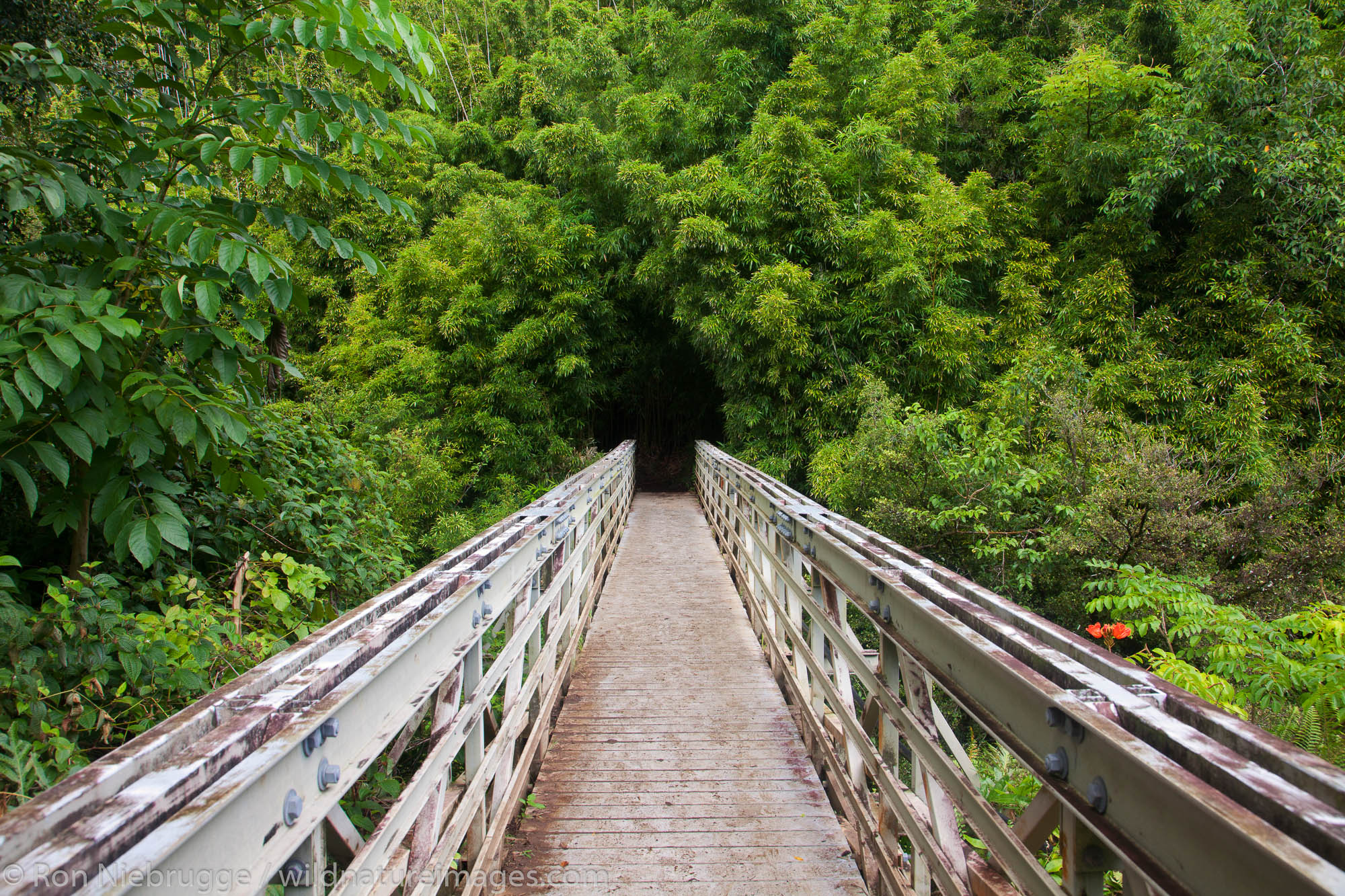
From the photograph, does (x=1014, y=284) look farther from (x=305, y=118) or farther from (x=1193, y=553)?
(x=305, y=118)

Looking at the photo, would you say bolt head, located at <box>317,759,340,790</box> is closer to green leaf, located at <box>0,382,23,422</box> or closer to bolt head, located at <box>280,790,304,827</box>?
bolt head, located at <box>280,790,304,827</box>

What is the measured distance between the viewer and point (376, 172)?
13406 millimetres

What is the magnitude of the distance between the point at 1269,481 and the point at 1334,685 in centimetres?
447

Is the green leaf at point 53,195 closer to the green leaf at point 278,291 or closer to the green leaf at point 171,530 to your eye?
the green leaf at point 278,291

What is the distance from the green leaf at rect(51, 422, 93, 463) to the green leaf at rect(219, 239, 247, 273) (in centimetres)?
59

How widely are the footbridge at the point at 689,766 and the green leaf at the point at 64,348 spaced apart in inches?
34.1

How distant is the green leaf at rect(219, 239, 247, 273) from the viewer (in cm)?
153

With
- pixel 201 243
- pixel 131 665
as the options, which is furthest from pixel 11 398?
pixel 131 665

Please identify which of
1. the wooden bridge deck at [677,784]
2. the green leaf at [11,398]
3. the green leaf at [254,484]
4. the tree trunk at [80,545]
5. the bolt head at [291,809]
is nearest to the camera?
the bolt head at [291,809]

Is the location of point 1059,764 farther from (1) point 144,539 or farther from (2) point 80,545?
(2) point 80,545

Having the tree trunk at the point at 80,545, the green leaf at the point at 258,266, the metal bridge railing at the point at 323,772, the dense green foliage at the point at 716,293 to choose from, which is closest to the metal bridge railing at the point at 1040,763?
the metal bridge railing at the point at 323,772

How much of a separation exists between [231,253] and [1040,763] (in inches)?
76.4

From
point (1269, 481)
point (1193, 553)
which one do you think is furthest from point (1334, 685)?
point (1269, 481)

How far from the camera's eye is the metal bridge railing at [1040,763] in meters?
0.68
